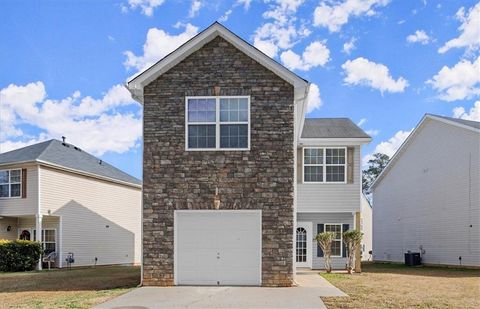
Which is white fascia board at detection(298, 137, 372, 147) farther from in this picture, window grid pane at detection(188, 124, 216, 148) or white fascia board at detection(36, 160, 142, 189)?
white fascia board at detection(36, 160, 142, 189)

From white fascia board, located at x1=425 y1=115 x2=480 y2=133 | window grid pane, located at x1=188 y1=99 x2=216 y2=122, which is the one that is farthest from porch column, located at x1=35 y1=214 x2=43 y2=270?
white fascia board, located at x1=425 y1=115 x2=480 y2=133

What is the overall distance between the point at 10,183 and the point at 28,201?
5.06 ft

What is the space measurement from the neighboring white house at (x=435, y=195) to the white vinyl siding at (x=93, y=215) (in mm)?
15674

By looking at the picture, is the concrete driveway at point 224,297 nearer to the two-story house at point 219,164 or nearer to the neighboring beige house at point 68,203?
the two-story house at point 219,164

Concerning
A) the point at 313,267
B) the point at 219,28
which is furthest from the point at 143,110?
the point at 313,267

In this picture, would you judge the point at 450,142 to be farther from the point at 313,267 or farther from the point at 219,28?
the point at 219,28

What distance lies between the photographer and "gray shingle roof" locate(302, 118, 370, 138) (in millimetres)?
19578

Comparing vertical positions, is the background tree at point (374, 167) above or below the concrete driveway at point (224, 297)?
above

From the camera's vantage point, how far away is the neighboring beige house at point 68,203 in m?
22.9

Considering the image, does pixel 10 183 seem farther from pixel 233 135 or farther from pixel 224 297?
pixel 224 297

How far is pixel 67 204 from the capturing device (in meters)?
24.5

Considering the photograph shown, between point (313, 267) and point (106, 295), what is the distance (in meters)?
10.4

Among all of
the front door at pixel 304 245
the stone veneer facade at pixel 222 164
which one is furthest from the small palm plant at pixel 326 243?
the stone veneer facade at pixel 222 164

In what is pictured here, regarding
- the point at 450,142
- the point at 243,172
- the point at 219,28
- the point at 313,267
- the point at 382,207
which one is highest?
the point at 219,28
